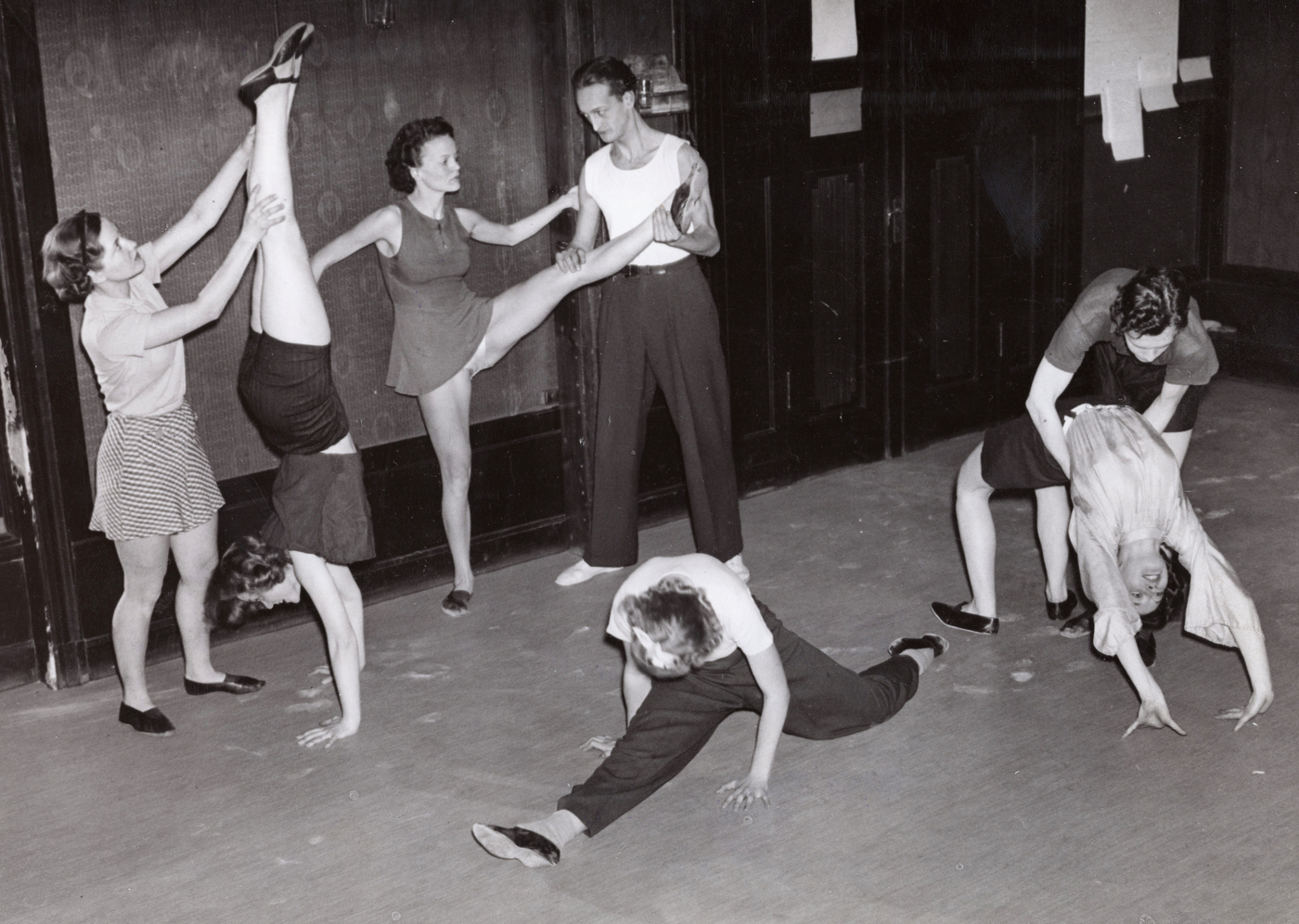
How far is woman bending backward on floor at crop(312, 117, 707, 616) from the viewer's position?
192 inches

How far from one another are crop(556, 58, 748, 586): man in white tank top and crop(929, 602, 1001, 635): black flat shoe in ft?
2.44

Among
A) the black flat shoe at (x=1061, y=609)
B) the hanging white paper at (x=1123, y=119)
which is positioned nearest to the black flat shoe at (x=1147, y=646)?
the black flat shoe at (x=1061, y=609)

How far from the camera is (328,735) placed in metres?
4.32

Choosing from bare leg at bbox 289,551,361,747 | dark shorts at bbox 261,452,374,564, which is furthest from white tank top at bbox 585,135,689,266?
bare leg at bbox 289,551,361,747

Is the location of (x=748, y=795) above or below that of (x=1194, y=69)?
below

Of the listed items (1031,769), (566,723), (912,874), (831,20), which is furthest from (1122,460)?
(831,20)

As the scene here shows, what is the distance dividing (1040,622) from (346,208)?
2.53 m

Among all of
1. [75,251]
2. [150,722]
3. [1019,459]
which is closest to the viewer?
[75,251]

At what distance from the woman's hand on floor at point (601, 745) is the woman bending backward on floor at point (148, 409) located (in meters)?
1.11

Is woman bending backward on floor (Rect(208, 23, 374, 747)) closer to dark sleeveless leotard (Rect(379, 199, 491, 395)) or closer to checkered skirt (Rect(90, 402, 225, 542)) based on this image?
checkered skirt (Rect(90, 402, 225, 542))

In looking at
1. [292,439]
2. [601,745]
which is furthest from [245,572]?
[601,745]

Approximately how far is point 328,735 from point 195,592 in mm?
606

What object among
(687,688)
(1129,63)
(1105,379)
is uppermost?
(1129,63)

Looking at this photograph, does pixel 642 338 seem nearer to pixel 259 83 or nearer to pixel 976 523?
pixel 976 523
